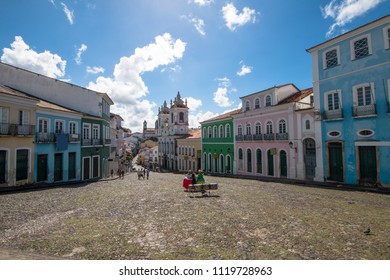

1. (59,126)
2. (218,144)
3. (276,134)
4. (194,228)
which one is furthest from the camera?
(218,144)

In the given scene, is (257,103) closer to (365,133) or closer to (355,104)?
(355,104)

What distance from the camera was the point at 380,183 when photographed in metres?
13.5

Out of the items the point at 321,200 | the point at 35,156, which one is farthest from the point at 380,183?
the point at 35,156

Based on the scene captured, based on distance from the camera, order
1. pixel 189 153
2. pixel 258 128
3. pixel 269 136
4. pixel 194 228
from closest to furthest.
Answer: pixel 194 228 → pixel 269 136 → pixel 258 128 → pixel 189 153

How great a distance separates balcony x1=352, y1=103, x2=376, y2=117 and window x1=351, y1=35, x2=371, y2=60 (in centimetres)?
350

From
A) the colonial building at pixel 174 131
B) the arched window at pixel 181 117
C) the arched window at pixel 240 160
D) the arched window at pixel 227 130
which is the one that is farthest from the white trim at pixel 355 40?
the arched window at pixel 181 117

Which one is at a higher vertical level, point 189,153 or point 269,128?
Result: point 269,128

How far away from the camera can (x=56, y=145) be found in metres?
17.4

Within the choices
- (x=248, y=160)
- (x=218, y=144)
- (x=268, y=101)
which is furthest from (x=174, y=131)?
(x=268, y=101)

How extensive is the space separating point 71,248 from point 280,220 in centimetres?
612

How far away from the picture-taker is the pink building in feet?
61.4

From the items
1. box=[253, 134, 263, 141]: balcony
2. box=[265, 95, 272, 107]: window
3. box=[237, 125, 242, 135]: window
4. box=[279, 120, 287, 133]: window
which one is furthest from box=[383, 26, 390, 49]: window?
box=[237, 125, 242, 135]: window

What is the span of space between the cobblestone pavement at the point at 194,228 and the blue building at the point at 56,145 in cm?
707

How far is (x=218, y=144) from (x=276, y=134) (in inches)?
388
